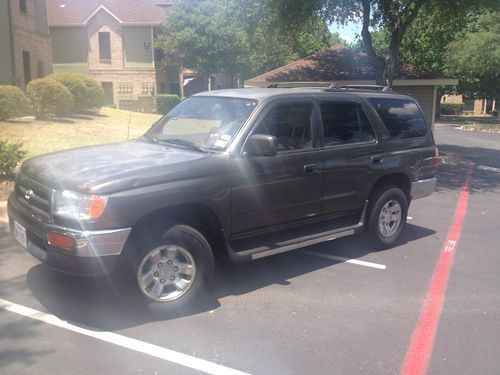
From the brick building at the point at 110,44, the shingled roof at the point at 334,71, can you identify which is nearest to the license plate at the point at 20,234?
the shingled roof at the point at 334,71

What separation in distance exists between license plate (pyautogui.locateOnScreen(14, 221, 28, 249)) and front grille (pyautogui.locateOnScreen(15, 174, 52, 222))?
0.20 m

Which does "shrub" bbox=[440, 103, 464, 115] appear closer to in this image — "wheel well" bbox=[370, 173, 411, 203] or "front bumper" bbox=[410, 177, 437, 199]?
"front bumper" bbox=[410, 177, 437, 199]

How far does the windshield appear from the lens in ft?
16.8

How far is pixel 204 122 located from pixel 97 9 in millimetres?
34742

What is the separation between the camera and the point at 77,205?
161 inches

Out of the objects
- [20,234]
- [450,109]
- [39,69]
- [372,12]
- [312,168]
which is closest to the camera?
[20,234]

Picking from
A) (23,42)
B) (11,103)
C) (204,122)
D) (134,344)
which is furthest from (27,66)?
(134,344)

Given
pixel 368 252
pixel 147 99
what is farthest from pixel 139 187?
pixel 147 99

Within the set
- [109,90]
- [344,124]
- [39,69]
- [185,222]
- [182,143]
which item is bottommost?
[185,222]

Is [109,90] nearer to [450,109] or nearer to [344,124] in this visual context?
[450,109]

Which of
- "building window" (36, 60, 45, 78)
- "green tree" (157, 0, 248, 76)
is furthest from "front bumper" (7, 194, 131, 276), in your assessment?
"green tree" (157, 0, 248, 76)

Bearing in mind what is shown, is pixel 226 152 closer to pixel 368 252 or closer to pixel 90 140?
pixel 368 252

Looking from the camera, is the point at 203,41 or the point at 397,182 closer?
the point at 397,182

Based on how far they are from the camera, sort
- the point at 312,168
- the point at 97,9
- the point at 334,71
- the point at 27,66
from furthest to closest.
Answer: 1. the point at 97,9
2. the point at 27,66
3. the point at 334,71
4. the point at 312,168
